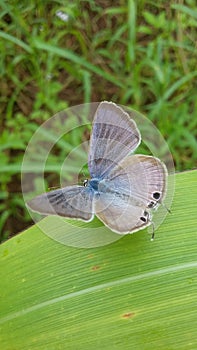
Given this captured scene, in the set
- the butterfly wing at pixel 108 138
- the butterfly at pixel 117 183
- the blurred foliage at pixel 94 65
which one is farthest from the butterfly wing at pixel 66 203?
the blurred foliage at pixel 94 65

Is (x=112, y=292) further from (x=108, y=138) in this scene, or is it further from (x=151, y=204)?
Answer: (x=108, y=138)

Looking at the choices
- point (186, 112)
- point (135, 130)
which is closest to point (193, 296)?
point (135, 130)

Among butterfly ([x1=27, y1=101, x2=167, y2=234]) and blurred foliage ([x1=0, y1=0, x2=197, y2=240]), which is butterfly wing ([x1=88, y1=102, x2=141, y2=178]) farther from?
blurred foliage ([x1=0, y1=0, x2=197, y2=240])

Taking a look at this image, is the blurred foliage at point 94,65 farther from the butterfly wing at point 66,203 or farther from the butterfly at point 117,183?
the butterfly wing at point 66,203

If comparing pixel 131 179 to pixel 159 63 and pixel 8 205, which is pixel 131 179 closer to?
pixel 8 205

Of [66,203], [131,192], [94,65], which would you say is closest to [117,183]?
[131,192]

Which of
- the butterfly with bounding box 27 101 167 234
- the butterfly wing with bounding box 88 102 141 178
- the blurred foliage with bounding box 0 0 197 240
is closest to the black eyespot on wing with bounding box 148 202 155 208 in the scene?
the butterfly with bounding box 27 101 167 234
